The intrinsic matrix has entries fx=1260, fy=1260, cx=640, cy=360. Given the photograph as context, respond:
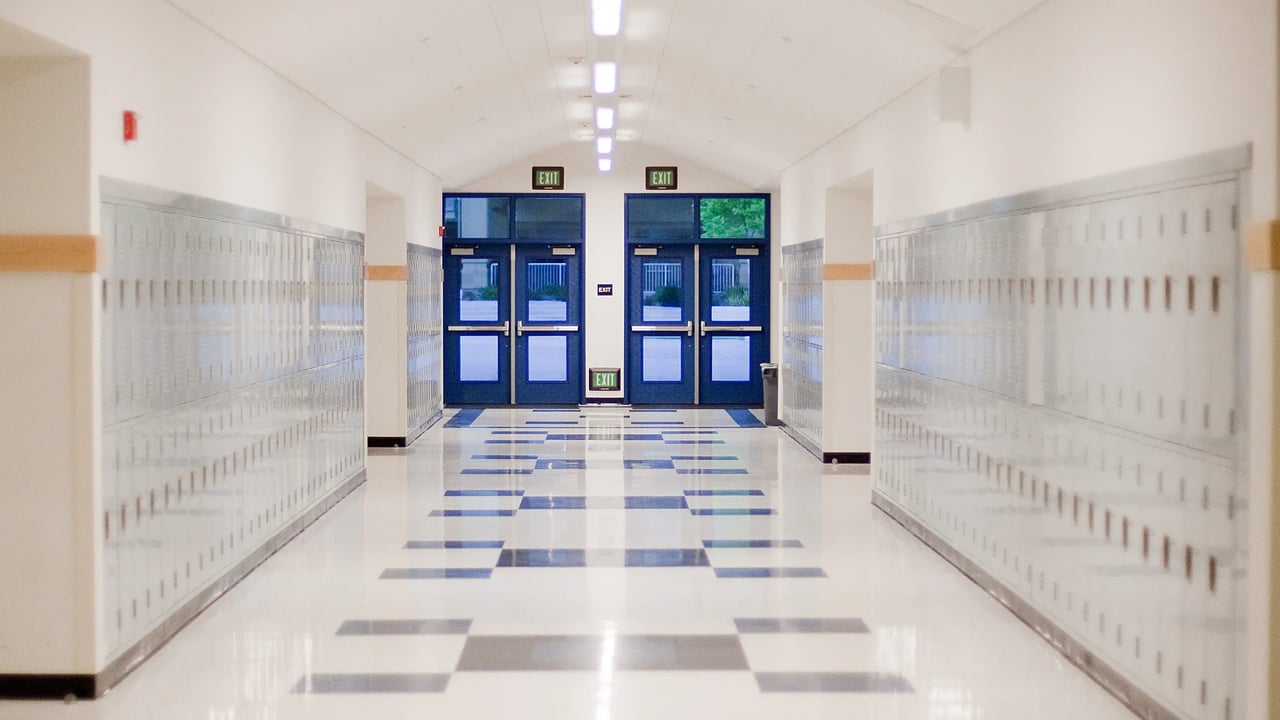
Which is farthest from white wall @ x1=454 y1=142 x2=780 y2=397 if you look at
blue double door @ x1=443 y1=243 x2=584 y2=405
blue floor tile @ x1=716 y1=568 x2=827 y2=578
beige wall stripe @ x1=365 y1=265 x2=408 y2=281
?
blue floor tile @ x1=716 y1=568 x2=827 y2=578

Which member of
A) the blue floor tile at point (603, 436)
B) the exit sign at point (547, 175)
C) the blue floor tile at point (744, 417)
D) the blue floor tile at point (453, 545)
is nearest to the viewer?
the blue floor tile at point (453, 545)

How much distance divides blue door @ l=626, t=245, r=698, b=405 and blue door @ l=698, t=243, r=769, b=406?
0.18 metres

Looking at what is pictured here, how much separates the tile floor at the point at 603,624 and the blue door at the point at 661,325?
26.0ft

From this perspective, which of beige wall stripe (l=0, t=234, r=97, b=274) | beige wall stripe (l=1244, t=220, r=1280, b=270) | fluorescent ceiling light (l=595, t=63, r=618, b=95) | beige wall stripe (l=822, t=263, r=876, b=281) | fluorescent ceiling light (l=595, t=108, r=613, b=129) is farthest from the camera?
fluorescent ceiling light (l=595, t=108, r=613, b=129)

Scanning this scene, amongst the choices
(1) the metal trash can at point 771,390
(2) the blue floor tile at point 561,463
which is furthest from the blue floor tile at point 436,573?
(1) the metal trash can at point 771,390

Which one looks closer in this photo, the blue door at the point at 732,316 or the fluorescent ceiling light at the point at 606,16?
the fluorescent ceiling light at the point at 606,16

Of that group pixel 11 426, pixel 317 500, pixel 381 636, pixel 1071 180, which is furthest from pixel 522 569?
pixel 1071 180

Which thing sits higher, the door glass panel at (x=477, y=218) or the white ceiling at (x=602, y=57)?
the white ceiling at (x=602, y=57)

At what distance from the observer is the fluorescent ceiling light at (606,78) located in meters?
10.1

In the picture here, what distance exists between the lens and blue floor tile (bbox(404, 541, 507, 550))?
7742 millimetres

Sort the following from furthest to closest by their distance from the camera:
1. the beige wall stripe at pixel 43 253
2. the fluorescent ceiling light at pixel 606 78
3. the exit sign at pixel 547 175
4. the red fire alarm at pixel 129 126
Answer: the exit sign at pixel 547 175 < the fluorescent ceiling light at pixel 606 78 < the red fire alarm at pixel 129 126 < the beige wall stripe at pixel 43 253

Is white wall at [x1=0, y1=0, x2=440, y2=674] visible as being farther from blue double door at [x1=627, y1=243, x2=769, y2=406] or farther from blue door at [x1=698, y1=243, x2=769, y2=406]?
blue door at [x1=698, y1=243, x2=769, y2=406]

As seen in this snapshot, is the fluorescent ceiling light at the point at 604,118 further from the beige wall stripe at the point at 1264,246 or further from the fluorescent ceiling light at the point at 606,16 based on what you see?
the beige wall stripe at the point at 1264,246

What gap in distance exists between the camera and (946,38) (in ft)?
23.1
